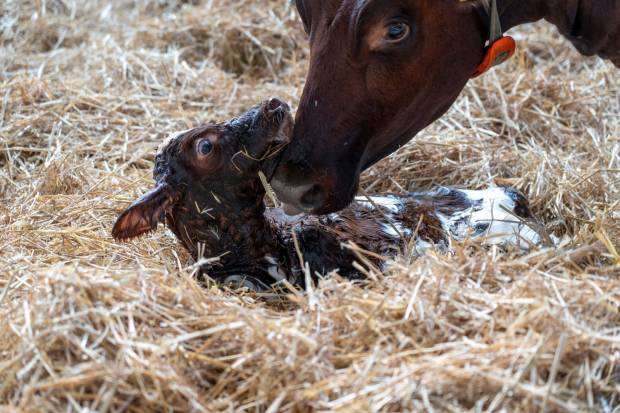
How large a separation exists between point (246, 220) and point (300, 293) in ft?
2.06

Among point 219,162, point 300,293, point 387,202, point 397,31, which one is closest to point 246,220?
point 219,162

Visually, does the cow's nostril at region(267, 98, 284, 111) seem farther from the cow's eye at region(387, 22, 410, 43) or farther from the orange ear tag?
the orange ear tag

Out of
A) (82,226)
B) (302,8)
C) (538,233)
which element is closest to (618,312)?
(538,233)

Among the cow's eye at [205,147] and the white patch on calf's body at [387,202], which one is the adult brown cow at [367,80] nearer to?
the cow's eye at [205,147]

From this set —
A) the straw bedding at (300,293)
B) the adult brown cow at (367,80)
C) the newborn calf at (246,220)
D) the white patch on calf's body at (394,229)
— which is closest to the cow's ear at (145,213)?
the newborn calf at (246,220)

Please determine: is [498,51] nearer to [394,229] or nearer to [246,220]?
[394,229]

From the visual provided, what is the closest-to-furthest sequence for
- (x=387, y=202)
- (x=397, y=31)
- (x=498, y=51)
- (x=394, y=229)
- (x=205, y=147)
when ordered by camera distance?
(x=397, y=31), (x=498, y=51), (x=205, y=147), (x=394, y=229), (x=387, y=202)

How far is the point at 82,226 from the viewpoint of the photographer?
420 centimetres

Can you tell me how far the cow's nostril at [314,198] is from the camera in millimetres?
3549

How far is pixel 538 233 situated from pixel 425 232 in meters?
0.51

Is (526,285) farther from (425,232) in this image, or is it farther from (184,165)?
→ (184,165)

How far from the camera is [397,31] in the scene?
11.0 ft

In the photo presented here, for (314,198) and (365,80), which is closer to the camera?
(365,80)

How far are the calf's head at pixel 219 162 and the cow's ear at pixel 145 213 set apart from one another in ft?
0.04
